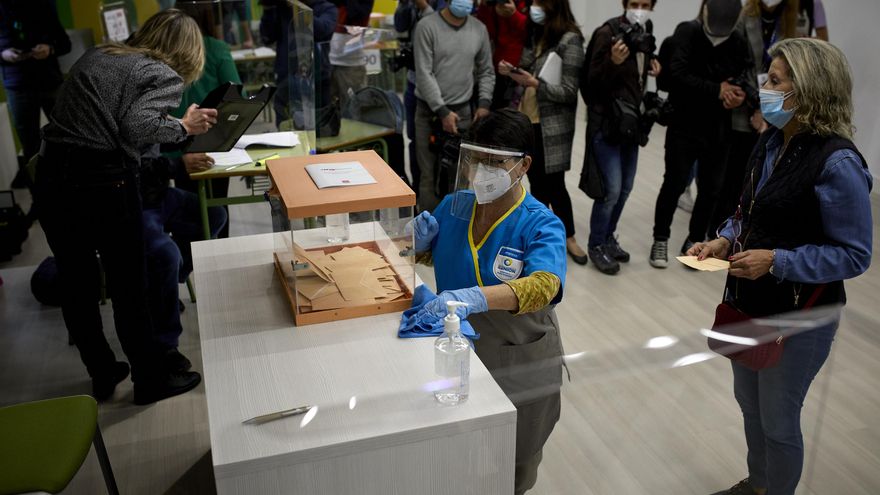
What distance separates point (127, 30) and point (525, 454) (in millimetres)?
4769

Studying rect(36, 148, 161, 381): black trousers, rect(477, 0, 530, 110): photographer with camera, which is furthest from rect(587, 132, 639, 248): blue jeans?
rect(36, 148, 161, 381): black trousers

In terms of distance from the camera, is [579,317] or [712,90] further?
A: [712,90]

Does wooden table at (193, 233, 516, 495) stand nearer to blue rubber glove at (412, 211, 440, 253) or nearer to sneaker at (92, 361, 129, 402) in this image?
blue rubber glove at (412, 211, 440, 253)

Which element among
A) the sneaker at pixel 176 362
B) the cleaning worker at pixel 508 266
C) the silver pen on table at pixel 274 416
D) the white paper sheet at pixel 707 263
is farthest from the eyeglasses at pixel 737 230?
the sneaker at pixel 176 362

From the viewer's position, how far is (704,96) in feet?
13.2

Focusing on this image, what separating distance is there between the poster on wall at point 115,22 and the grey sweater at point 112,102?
3.03 meters

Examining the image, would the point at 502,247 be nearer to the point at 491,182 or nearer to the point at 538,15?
the point at 491,182

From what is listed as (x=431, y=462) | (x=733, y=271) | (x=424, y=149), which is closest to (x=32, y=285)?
(x=424, y=149)

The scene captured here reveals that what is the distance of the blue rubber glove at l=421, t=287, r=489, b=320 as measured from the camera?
1.85m

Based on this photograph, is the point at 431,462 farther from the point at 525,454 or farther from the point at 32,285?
the point at 32,285

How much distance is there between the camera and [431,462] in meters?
1.66

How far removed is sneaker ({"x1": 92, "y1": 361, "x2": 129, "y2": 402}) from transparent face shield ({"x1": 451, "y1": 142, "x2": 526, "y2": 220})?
1.86 meters

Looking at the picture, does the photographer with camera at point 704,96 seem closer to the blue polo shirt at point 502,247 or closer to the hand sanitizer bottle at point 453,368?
the blue polo shirt at point 502,247

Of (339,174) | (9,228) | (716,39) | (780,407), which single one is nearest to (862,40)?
(716,39)
